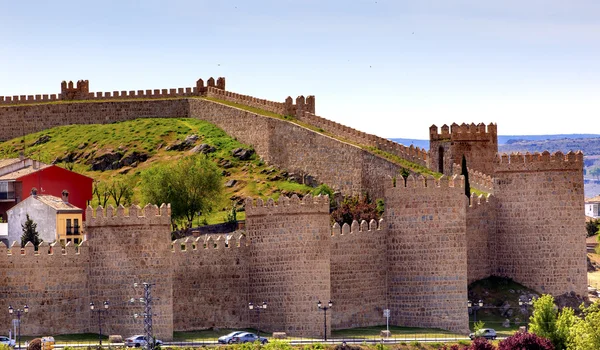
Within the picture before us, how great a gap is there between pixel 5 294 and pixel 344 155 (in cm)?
3228

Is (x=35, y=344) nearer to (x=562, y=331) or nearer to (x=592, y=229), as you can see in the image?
(x=562, y=331)

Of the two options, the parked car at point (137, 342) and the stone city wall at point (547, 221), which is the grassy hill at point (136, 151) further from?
the parked car at point (137, 342)

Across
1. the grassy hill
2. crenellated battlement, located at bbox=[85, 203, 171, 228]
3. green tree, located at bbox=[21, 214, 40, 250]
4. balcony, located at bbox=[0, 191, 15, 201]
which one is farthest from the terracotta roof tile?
crenellated battlement, located at bbox=[85, 203, 171, 228]

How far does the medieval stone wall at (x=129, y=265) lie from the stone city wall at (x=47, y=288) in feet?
1.97

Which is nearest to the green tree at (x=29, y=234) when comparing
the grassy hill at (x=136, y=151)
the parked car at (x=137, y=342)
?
the grassy hill at (x=136, y=151)

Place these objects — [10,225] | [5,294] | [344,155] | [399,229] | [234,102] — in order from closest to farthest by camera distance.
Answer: [5,294], [399,229], [10,225], [344,155], [234,102]

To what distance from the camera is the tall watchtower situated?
95938 mm

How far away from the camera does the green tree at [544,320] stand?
251 feet

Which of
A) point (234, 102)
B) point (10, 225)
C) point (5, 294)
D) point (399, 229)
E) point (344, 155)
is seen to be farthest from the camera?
point (234, 102)

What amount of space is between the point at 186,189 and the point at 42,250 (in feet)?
89.0

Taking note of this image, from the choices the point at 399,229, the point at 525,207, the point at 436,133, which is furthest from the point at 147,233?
the point at 436,133

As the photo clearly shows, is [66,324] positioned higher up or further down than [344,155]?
further down

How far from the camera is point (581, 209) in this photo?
3226 inches

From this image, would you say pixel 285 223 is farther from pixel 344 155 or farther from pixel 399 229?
pixel 344 155
